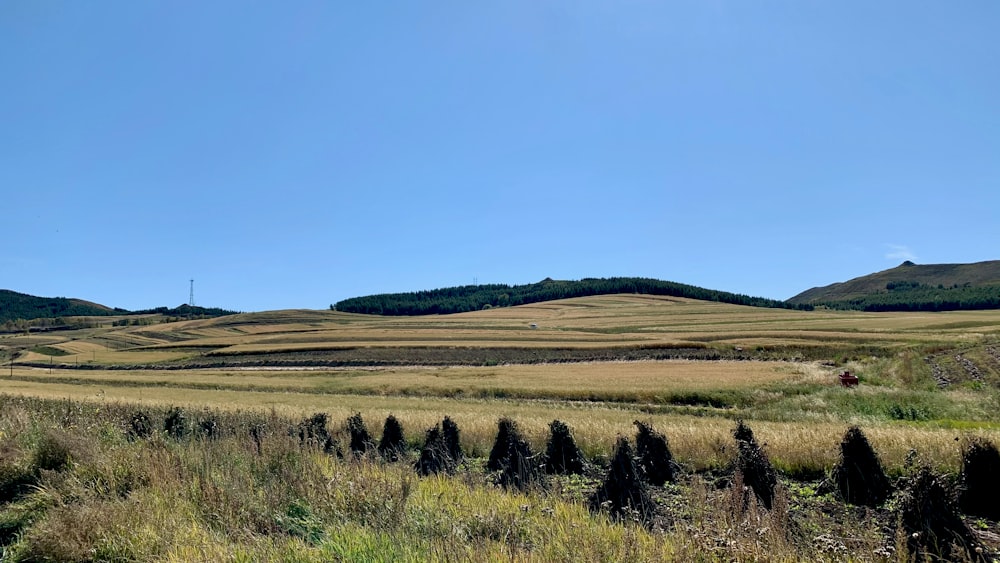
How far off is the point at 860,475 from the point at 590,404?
23.0 meters

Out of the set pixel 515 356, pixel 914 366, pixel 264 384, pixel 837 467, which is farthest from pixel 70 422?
pixel 515 356

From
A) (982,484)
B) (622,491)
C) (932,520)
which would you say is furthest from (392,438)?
(982,484)

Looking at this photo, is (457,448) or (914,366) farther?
(914,366)

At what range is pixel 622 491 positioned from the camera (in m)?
7.67

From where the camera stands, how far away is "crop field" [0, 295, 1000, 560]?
18.5 feet

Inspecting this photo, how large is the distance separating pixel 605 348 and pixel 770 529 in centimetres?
6107

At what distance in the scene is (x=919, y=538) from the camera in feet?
17.6

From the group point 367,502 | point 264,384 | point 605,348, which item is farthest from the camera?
point 605,348

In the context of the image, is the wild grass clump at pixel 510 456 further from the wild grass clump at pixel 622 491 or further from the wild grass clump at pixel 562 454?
the wild grass clump at pixel 622 491

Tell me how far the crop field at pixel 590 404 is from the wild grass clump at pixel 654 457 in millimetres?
474

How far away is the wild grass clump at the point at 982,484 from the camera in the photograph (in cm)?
742

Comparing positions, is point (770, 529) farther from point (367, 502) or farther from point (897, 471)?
point (897, 471)

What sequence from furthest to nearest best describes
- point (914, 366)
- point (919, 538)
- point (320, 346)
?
point (320, 346) → point (914, 366) → point (919, 538)

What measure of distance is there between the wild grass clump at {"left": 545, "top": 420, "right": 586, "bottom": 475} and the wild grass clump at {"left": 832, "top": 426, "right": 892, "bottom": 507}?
4070mm
